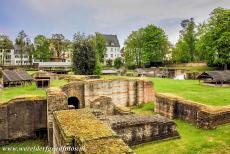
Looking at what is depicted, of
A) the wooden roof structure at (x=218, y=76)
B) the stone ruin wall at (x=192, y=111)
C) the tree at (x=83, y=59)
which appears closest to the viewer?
the stone ruin wall at (x=192, y=111)

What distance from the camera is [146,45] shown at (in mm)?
63469

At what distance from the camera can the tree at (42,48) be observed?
231 feet

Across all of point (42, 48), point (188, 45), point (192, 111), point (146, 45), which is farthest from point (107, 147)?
point (42, 48)

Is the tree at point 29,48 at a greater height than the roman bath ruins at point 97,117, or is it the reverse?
the tree at point 29,48

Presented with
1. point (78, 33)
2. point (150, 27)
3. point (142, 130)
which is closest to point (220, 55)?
point (150, 27)

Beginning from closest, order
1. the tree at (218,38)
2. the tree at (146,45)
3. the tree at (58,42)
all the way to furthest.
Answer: the tree at (218,38)
the tree at (146,45)
the tree at (58,42)

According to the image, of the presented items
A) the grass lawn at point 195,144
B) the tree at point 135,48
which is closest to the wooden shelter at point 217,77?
the grass lawn at point 195,144

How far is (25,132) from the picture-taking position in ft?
57.3

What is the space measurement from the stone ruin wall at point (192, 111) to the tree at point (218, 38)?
97.5 feet

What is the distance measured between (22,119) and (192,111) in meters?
11.4

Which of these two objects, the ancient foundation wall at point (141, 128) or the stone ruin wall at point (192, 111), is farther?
the stone ruin wall at point (192, 111)

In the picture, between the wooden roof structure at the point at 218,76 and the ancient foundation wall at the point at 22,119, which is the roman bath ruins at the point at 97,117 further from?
the wooden roof structure at the point at 218,76

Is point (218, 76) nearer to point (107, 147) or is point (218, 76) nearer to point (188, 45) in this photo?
point (107, 147)

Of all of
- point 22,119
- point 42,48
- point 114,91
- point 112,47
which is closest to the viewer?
point 22,119
